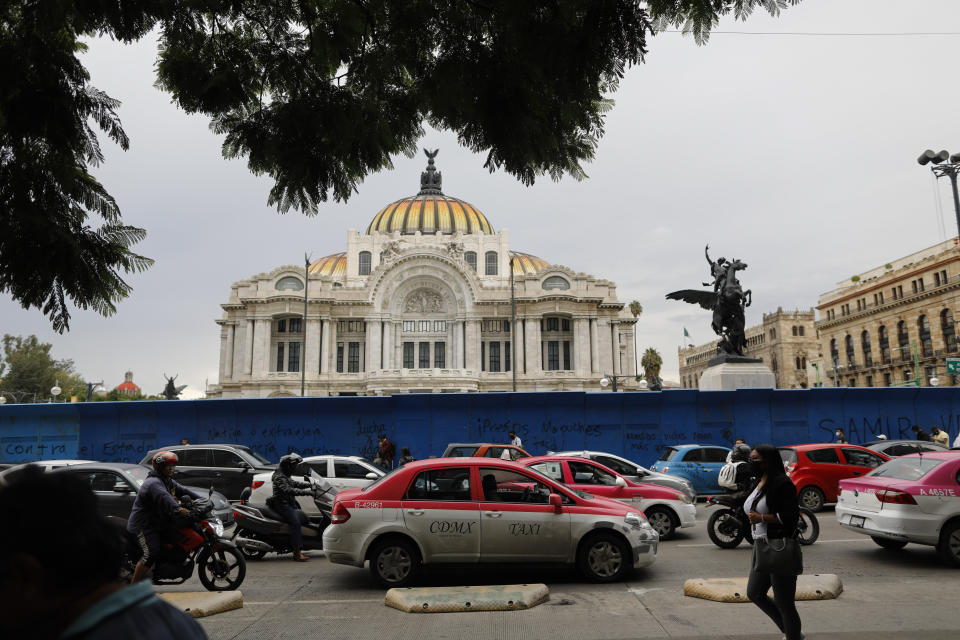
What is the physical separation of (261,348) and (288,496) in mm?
53976

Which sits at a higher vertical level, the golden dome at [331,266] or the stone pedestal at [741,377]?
the golden dome at [331,266]

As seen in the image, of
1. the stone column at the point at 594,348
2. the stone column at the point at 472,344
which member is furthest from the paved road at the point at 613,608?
the stone column at the point at 594,348

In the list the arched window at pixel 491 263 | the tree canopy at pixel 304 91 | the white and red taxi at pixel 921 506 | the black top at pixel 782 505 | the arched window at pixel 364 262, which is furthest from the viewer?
the arched window at pixel 491 263

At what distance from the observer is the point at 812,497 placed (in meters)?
14.8

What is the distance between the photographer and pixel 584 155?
489cm

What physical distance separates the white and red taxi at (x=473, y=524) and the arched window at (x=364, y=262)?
68.8m

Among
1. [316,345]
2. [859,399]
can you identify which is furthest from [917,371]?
[316,345]

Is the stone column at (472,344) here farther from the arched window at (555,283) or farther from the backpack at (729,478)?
the backpack at (729,478)

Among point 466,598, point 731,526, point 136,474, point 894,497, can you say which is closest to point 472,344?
point 136,474

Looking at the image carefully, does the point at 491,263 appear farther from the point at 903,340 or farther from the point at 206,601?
the point at 206,601

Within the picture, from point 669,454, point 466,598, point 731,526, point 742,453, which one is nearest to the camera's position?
point 466,598

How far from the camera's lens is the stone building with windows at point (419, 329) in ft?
200

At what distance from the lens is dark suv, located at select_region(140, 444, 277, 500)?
15906 mm

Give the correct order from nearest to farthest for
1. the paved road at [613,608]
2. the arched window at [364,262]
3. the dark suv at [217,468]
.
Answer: the paved road at [613,608] < the dark suv at [217,468] < the arched window at [364,262]
